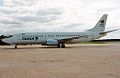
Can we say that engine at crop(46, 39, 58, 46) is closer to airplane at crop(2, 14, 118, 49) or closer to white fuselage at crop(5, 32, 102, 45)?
airplane at crop(2, 14, 118, 49)

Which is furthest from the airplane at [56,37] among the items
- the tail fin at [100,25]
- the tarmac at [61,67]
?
the tarmac at [61,67]

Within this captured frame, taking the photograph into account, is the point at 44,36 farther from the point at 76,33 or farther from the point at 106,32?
the point at 106,32

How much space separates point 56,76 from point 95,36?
37.2 meters

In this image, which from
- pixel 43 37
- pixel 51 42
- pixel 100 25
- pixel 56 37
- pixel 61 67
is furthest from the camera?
pixel 100 25

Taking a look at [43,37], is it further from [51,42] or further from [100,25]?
[100,25]

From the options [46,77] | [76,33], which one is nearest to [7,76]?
[46,77]

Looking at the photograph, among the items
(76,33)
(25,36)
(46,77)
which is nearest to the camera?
(46,77)

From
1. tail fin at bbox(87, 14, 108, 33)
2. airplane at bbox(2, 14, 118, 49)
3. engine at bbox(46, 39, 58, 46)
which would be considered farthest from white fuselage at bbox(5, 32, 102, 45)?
tail fin at bbox(87, 14, 108, 33)

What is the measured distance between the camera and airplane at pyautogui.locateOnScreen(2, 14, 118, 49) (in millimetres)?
41419

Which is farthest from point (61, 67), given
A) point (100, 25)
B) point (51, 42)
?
point (100, 25)

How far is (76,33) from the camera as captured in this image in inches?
1786

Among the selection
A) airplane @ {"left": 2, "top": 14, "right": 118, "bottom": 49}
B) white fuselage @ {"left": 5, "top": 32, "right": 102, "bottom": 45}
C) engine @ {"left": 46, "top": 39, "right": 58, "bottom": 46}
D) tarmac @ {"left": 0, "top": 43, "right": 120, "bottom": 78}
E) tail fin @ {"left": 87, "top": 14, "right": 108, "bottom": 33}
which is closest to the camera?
tarmac @ {"left": 0, "top": 43, "right": 120, "bottom": 78}

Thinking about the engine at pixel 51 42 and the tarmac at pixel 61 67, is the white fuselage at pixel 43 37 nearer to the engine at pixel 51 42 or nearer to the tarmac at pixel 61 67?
the engine at pixel 51 42

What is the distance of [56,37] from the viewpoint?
→ 4384 cm
